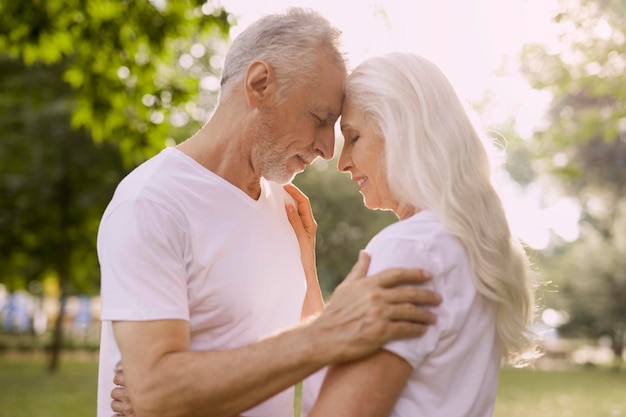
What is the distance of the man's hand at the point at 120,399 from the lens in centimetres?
267

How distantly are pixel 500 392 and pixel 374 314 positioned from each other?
62.9ft

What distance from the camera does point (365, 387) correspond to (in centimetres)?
217

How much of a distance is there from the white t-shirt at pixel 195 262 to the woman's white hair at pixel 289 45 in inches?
17.9

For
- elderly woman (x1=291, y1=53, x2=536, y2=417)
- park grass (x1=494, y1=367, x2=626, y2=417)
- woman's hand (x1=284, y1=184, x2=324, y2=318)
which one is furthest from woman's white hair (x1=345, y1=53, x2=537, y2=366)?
park grass (x1=494, y1=367, x2=626, y2=417)

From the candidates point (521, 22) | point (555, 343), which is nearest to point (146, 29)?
point (521, 22)

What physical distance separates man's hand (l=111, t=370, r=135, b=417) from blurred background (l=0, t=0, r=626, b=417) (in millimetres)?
1349

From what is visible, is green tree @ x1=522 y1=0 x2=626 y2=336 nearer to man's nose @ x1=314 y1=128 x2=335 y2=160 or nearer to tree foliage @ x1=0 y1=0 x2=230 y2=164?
tree foliage @ x1=0 y1=0 x2=230 y2=164

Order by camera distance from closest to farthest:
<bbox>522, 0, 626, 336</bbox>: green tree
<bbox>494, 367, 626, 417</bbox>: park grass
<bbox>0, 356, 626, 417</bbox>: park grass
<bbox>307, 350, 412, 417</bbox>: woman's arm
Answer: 1. <bbox>307, 350, 412, 417</bbox>: woman's arm
2. <bbox>522, 0, 626, 336</bbox>: green tree
3. <bbox>0, 356, 626, 417</bbox>: park grass
4. <bbox>494, 367, 626, 417</bbox>: park grass

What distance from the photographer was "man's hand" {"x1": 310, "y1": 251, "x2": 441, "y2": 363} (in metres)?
2.19

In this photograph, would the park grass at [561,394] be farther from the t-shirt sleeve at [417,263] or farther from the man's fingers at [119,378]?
the t-shirt sleeve at [417,263]

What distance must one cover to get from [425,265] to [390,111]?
1.72ft

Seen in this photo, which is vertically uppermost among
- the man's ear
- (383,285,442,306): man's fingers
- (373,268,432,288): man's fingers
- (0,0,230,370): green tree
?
the man's ear

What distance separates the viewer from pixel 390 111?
253 centimetres

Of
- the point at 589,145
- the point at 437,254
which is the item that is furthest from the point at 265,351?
the point at 589,145
